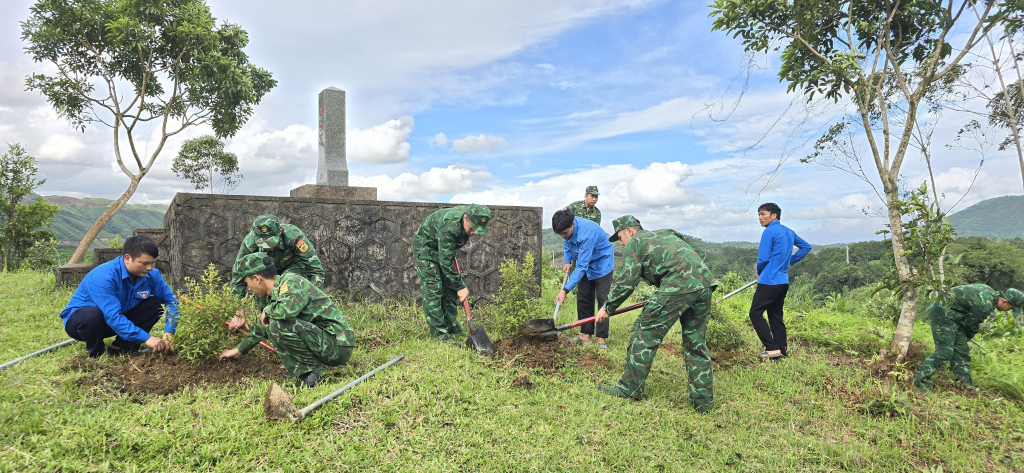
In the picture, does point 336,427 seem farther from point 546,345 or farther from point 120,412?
point 546,345

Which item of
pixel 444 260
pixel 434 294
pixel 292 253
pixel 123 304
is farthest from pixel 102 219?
pixel 444 260

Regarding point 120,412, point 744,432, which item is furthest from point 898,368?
point 120,412

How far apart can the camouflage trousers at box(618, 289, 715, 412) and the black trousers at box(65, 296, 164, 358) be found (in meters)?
4.71

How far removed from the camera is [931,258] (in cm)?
506

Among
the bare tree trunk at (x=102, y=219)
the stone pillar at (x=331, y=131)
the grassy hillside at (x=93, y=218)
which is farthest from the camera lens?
the grassy hillside at (x=93, y=218)

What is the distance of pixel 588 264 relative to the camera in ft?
20.0

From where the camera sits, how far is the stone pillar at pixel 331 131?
961 centimetres

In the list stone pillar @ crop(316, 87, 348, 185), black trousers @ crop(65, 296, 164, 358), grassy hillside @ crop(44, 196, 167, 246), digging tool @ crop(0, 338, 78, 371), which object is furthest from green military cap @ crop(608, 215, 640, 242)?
grassy hillside @ crop(44, 196, 167, 246)

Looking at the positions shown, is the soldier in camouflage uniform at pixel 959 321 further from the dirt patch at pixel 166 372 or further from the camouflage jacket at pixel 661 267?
the dirt patch at pixel 166 372

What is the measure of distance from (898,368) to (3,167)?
62.7 feet

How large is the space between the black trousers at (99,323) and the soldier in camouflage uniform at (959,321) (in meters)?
7.70

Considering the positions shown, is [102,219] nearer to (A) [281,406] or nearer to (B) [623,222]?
(A) [281,406]

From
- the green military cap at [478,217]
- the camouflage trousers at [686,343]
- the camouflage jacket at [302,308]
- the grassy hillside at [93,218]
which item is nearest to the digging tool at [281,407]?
the camouflage jacket at [302,308]

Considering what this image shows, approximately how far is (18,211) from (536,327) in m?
15.0
